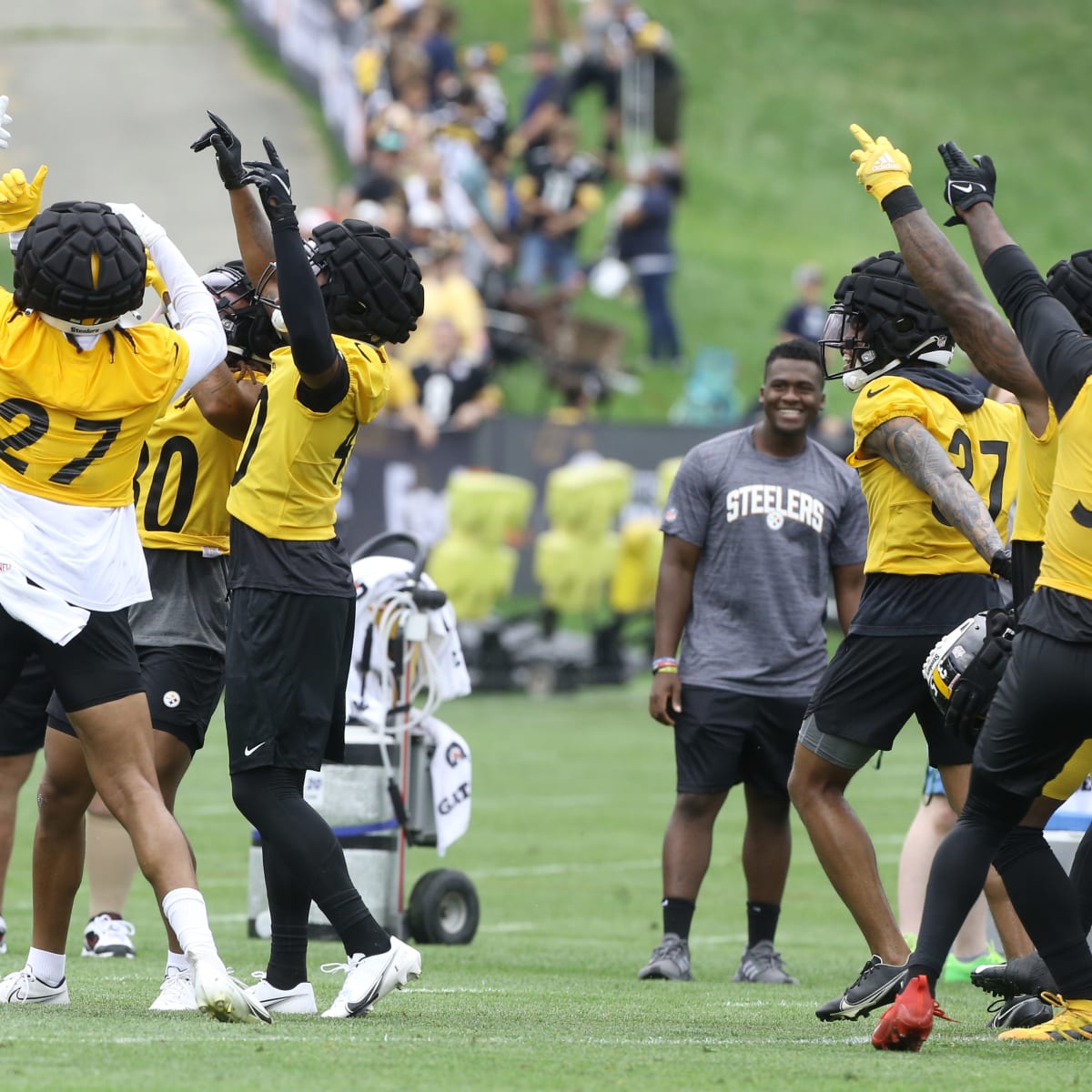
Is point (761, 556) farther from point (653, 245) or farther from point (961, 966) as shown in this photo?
point (653, 245)

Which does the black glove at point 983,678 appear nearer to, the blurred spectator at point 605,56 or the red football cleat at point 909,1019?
the red football cleat at point 909,1019

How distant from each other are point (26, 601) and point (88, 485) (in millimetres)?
360

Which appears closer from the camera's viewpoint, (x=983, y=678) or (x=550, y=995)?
(x=983, y=678)

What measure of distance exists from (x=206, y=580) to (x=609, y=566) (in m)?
12.1

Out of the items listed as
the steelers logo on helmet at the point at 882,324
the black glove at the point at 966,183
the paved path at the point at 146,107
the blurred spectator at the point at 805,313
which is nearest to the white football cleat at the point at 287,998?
the steelers logo on helmet at the point at 882,324

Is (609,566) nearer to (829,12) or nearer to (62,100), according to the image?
(62,100)

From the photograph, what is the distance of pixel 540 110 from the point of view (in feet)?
87.9

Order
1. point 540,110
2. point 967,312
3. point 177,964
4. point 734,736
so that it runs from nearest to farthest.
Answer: point 967,312 → point 177,964 → point 734,736 → point 540,110

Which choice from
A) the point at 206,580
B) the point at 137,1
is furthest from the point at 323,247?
the point at 137,1

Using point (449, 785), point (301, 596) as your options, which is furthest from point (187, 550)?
point (449, 785)

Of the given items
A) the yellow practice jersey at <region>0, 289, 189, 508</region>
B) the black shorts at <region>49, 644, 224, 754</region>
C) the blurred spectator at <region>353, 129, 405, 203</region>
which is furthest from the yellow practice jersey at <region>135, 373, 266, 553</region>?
the blurred spectator at <region>353, 129, 405, 203</region>

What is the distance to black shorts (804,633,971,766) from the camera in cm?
659

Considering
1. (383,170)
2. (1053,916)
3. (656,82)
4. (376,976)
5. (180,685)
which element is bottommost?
(376,976)

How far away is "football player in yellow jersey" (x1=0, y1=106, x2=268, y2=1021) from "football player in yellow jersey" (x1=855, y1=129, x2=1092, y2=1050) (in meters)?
1.85
